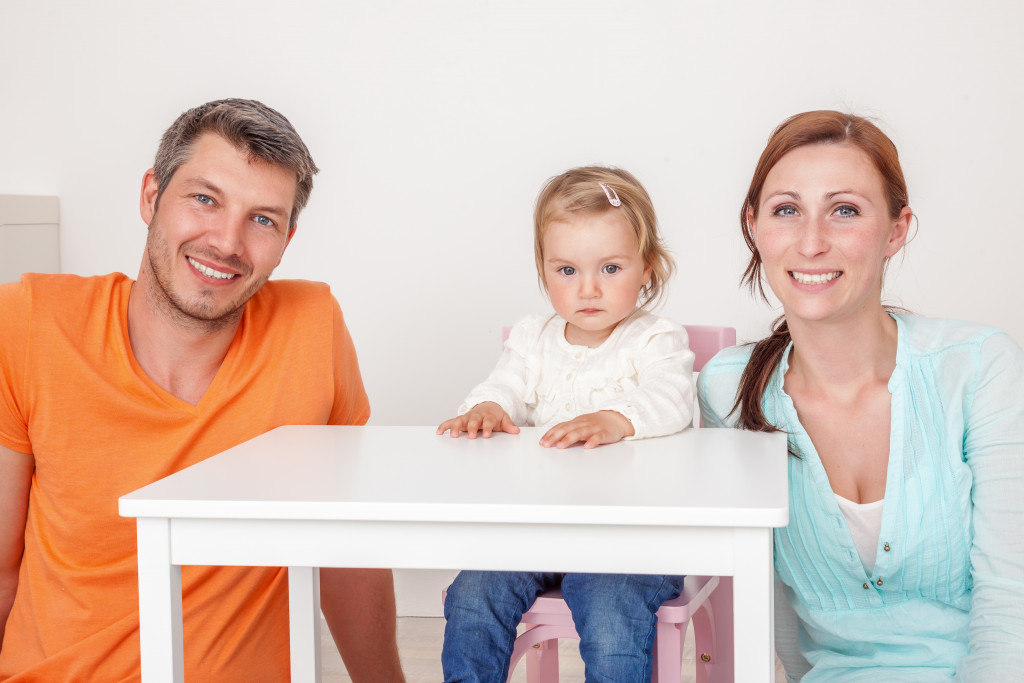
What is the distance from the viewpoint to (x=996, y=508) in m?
1.43

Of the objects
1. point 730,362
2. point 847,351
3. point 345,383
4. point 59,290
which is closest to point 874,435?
point 847,351

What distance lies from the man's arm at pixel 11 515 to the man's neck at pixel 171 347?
0.24 metres

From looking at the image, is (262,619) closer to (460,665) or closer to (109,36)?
(460,665)

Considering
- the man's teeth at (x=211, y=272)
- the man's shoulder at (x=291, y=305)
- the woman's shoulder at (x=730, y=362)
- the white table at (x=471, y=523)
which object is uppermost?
the man's teeth at (x=211, y=272)

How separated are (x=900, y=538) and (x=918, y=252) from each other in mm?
1402

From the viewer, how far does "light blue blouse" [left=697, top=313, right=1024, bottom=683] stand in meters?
1.43

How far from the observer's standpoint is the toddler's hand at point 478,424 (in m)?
1.50

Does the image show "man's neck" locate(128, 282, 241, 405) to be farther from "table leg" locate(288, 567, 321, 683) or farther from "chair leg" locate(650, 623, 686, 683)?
"chair leg" locate(650, 623, 686, 683)

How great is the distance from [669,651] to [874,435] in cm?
45

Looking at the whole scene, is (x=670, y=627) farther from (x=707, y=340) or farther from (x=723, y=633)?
(x=707, y=340)

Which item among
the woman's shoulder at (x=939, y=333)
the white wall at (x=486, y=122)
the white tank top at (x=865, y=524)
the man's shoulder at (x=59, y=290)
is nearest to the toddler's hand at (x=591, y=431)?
the white tank top at (x=865, y=524)

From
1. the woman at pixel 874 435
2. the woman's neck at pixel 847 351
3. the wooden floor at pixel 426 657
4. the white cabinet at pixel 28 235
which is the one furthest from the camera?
the white cabinet at pixel 28 235

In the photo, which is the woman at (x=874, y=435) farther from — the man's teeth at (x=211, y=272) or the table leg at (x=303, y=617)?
the man's teeth at (x=211, y=272)

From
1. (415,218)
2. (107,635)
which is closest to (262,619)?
(107,635)
